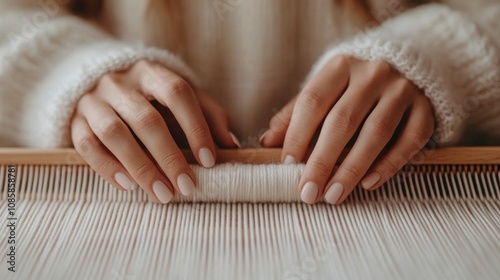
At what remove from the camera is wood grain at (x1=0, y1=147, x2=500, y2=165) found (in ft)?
1.56

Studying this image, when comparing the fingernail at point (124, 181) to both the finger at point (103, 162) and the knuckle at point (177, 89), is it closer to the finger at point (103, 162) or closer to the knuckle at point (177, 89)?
the finger at point (103, 162)

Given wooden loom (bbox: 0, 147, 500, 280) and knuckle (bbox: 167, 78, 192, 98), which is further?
knuckle (bbox: 167, 78, 192, 98)

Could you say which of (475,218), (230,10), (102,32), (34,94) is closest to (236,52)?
(230,10)

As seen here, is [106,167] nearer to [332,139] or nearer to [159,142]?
[159,142]

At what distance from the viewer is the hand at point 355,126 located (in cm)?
46

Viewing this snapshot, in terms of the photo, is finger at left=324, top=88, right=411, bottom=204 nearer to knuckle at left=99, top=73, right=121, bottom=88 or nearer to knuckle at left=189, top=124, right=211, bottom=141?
knuckle at left=189, top=124, right=211, bottom=141

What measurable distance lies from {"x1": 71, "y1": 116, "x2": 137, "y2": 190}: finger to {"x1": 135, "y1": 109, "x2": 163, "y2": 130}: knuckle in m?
0.05

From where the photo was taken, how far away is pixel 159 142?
17.9 inches

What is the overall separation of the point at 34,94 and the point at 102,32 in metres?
0.17

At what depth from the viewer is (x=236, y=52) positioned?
2.39 feet

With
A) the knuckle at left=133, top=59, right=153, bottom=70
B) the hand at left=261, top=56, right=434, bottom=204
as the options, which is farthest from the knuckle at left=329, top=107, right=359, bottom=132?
the knuckle at left=133, top=59, right=153, bottom=70

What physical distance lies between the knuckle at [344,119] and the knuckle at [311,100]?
0.8 inches

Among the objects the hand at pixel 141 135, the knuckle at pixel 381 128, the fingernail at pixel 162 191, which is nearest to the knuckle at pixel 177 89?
the hand at pixel 141 135

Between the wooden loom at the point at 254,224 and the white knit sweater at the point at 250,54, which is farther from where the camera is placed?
the white knit sweater at the point at 250,54
